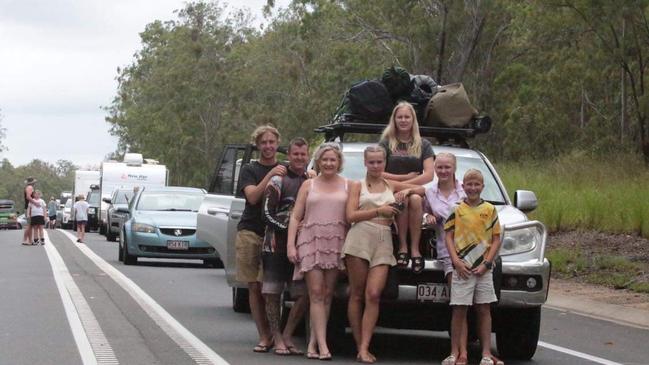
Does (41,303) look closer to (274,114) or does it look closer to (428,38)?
(428,38)

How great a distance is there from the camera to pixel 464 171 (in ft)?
39.5

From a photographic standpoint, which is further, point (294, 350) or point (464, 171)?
point (464, 171)

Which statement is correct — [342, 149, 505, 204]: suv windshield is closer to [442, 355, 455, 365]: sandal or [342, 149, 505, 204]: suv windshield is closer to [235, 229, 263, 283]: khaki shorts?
[235, 229, 263, 283]: khaki shorts

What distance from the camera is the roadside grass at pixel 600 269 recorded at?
19.2m

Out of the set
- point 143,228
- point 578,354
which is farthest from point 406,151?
point 143,228

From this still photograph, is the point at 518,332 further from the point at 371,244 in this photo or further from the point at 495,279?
the point at 371,244

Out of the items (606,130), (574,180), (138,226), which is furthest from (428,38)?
(138,226)

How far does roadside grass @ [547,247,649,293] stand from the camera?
62.9 ft

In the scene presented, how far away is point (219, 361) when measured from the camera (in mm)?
10312

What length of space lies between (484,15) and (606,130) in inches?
303

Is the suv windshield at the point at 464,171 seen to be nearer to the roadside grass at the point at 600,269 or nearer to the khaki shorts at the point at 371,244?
the khaki shorts at the point at 371,244

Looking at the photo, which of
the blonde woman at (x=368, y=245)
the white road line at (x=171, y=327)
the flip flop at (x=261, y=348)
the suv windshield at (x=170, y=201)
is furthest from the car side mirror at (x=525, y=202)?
the suv windshield at (x=170, y=201)

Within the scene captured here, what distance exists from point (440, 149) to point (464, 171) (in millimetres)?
397

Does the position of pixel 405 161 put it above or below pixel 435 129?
below
